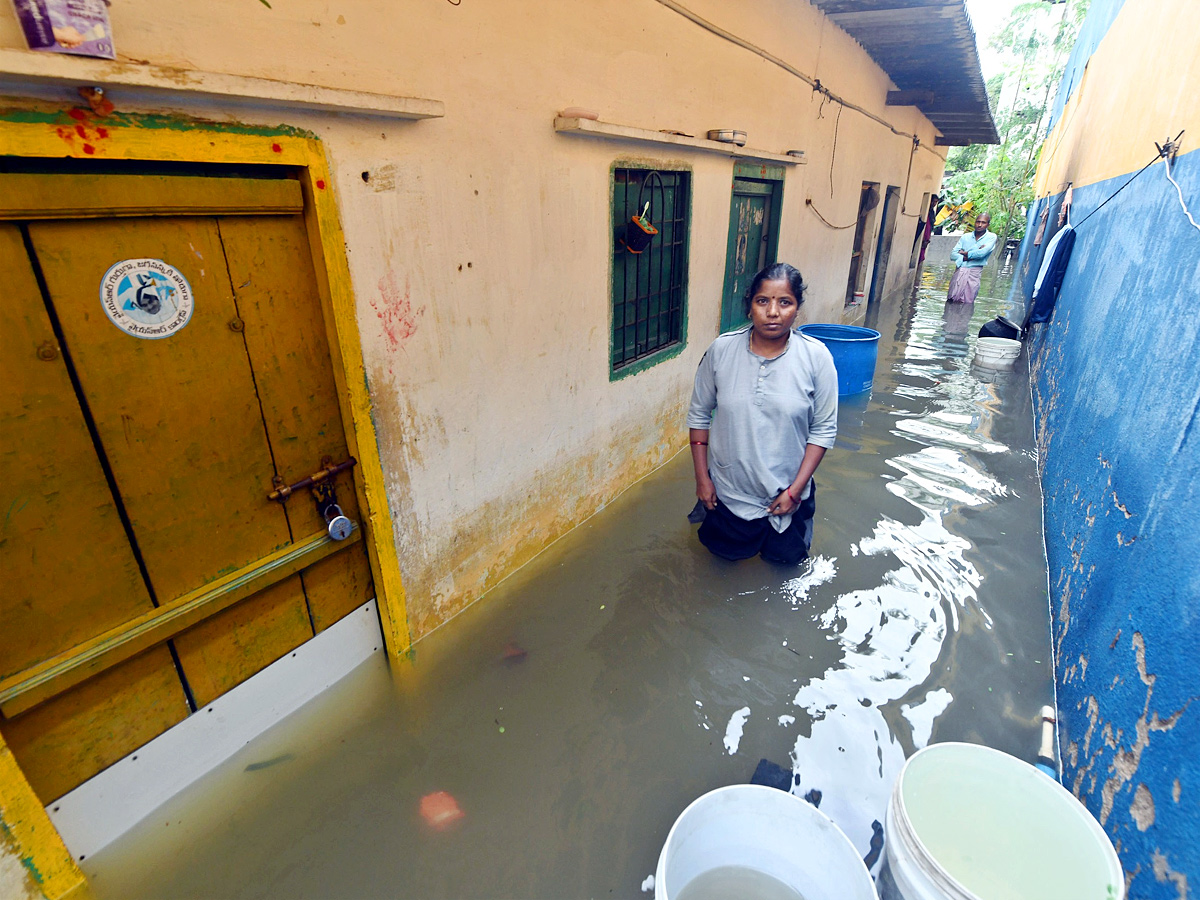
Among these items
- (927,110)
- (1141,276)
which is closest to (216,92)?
(1141,276)

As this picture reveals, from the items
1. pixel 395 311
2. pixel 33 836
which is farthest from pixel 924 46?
pixel 33 836

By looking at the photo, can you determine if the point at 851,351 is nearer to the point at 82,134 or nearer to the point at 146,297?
the point at 146,297

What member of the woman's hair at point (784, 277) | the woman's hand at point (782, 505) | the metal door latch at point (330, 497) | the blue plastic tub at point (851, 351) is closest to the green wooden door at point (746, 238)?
the blue plastic tub at point (851, 351)

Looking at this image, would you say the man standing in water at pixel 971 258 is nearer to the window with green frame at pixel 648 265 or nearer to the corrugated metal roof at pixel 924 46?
the corrugated metal roof at pixel 924 46

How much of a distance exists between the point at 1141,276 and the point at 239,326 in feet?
15.3

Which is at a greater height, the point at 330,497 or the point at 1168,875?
the point at 330,497

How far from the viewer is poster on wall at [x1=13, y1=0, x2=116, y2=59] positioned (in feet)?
4.33

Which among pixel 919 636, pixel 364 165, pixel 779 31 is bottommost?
pixel 919 636

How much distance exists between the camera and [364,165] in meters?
2.13

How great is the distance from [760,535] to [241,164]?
2.95m

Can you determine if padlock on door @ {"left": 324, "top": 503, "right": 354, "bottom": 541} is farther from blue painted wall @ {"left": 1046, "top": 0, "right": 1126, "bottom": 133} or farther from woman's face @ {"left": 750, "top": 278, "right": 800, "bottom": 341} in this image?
blue painted wall @ {"left": 1046, "top": 0, "right": 1126, "bottom": 133}

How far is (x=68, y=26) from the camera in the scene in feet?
4.51

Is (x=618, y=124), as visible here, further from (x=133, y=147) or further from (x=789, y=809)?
(x=789, y=809)

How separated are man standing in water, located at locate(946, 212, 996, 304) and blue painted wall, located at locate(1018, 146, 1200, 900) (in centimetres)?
690
